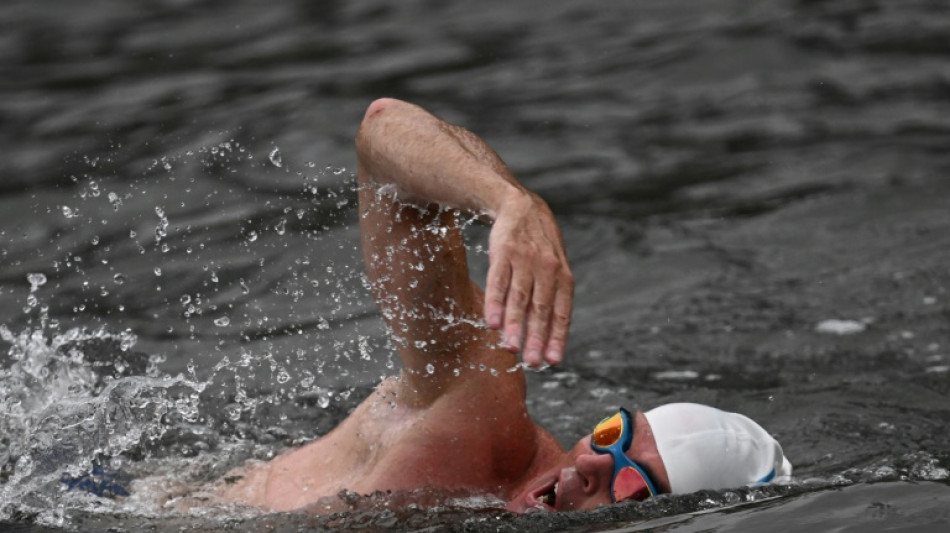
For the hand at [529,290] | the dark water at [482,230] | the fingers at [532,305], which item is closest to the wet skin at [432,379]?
the dark water at [482,230]

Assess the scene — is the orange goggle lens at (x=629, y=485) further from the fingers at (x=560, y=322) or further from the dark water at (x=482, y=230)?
the fingers at (x=560, y=322)

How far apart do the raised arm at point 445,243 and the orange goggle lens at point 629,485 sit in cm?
63

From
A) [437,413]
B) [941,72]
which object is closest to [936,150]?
[941,72]

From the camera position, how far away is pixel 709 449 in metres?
4.25

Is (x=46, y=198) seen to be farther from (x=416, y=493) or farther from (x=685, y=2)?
(x=685, y=2)

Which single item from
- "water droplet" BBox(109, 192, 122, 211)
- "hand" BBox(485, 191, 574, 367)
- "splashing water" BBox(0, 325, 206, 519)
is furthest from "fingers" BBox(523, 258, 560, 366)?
"water droplet" BBox(109, 192, 122, 211)

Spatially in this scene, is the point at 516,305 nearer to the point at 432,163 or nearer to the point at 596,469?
the point at 432,163

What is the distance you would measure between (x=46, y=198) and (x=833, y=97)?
5.43m

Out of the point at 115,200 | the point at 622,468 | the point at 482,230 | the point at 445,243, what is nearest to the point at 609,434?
the point at 622,468

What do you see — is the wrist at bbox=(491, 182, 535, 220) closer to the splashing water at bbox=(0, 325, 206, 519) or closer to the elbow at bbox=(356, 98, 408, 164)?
the elbow at bbox=(356, 98, 408, 164)

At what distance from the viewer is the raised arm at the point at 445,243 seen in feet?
10.5

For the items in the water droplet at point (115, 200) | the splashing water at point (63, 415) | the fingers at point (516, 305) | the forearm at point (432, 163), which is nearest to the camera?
the fingers at point (516, 305)

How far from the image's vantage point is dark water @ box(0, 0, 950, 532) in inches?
204

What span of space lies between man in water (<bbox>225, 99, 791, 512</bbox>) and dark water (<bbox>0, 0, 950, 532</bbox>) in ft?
0.34
